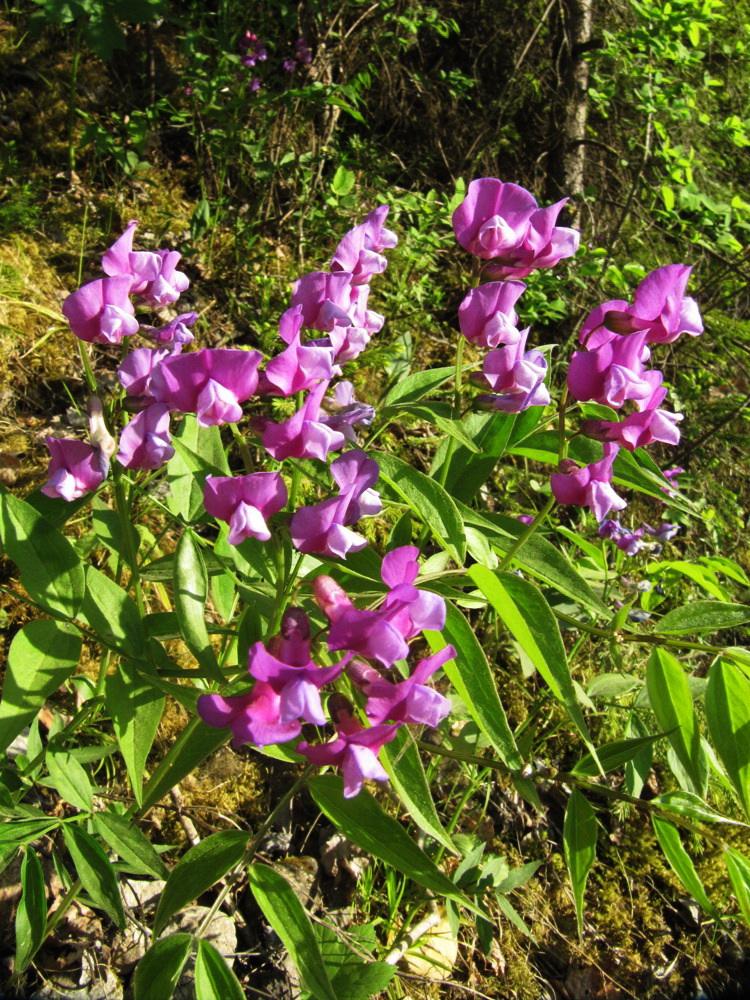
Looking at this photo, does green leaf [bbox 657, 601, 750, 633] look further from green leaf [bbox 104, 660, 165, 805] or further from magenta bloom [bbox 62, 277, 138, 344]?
magenta bloom [bbox 62, 277, 138, 344]

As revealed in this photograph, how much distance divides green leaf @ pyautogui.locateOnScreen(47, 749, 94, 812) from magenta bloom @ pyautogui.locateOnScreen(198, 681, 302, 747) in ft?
1.47


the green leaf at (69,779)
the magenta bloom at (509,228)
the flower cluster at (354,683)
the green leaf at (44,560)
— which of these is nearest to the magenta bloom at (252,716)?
the flower cluster at (354,683)

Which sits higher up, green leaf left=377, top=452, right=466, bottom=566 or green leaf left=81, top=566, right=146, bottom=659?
green leaf left=377, top=452, right=466, bottom=566

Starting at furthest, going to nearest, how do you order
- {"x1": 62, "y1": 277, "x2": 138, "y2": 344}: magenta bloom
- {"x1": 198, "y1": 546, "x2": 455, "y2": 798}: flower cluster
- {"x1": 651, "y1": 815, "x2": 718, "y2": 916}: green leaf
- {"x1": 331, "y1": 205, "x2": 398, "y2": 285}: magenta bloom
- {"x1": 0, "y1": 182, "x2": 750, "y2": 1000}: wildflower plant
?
{"x1": 651, "y1": 815, "x2": 718, "y2": 916}: green leaf → {"x1": 331, "y1": 205, "x2": 398, "y2": 285}: magenta bloom → {"x1": 62, "y1": 277, "x2": 138, "y2": 344}: magenta bloom → {"x1": 0, "y1": 182, "x2": 750, "y2": 1000}: wildflower plant → {"x1": 198, "y1": 546, "x2": 455, "y2": 798}: flower cluster

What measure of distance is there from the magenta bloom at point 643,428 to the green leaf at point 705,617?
272mm

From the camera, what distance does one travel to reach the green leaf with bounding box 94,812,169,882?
42.8 inches

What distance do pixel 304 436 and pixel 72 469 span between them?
0.31 metres

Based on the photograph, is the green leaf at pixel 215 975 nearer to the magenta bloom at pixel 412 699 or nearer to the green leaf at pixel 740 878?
the magenta bloom at pixel 412 699

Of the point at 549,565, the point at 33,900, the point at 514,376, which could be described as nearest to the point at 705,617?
the point at 549,565

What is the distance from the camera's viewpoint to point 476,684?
97 cm

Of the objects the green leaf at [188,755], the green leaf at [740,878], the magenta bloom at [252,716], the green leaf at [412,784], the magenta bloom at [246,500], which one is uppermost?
the magenta bloom at [246,500]

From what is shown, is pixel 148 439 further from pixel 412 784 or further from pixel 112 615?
pixel 412 784

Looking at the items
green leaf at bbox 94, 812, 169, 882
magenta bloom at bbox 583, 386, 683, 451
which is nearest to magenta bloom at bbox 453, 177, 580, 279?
magenta bloom at bbox 583, 386, 683, 451

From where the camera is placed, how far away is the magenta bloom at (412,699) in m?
0.78
